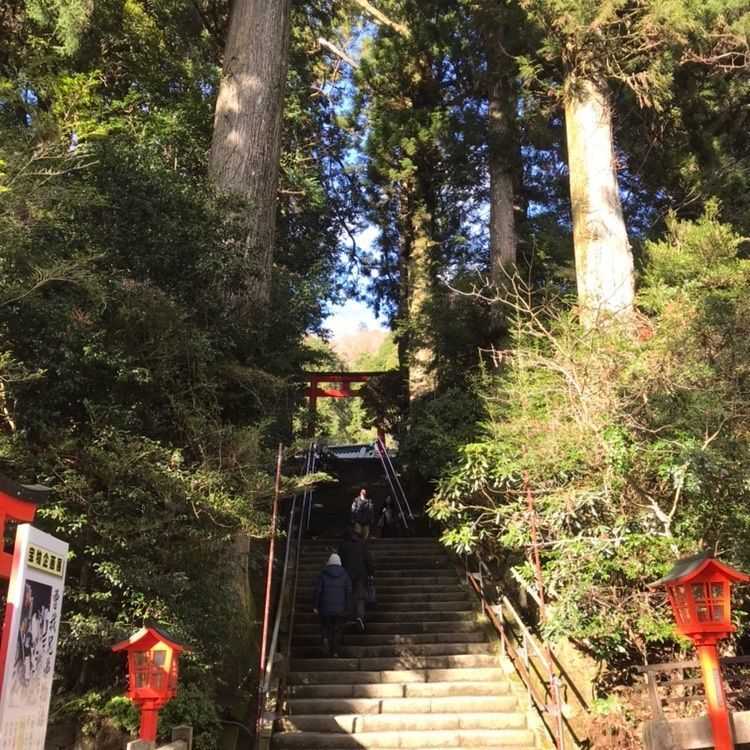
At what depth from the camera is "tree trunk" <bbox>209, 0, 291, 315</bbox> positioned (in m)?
7.43

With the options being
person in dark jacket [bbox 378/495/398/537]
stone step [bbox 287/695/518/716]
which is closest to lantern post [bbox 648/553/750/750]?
stone step [bbox 287/695/518/716]

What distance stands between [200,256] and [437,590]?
17.4 ft

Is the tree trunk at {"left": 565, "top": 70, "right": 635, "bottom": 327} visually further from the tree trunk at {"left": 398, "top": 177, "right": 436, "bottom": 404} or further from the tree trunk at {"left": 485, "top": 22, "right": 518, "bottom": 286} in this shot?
the tree trunk at {"left": 398, "top": 177, "right": 436, "bottom": 404}

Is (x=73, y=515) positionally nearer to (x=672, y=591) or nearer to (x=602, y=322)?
(x=672, y=591)

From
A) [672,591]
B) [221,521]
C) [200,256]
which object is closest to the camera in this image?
[672,591]

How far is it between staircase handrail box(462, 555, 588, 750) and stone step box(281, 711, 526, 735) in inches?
13.8

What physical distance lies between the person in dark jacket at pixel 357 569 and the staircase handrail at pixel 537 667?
1.44m

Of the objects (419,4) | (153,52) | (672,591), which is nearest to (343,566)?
(672,591)

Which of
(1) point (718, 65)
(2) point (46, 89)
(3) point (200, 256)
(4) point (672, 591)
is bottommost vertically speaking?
(4) point (672, 591)

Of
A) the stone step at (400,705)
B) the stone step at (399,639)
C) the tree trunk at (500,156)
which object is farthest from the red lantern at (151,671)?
the tree trunk at (500,156)

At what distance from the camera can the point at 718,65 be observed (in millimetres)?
8531

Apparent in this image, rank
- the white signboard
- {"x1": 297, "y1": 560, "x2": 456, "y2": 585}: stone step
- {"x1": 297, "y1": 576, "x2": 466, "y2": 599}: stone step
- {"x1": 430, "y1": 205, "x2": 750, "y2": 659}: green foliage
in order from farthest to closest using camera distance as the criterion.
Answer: {"x1": 297, "y1": 560, "x2": 456, "y2": 585}: stone step
{"x1": 297, "y1": 576, "x2": 466, "y2": 599}: stone step
{"x1": 430, "y1": 205, "x2": 750, "y2": 659}: green foliage
the white signboard

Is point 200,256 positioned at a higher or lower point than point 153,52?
lower

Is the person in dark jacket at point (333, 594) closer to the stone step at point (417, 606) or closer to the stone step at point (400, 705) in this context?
the stone step at point (400, 705)
